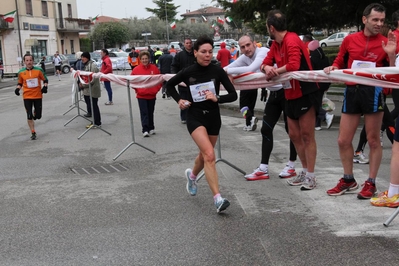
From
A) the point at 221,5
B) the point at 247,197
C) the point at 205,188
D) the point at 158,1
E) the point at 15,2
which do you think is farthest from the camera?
the point at 158,1

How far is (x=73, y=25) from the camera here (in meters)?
66.0

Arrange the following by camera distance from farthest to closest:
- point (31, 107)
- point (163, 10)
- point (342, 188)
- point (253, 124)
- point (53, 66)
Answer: point (163, 10) → point (53, 66) → point (31, 107) → point (253, 124) → point (342, 188)

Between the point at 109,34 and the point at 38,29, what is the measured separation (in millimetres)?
14970

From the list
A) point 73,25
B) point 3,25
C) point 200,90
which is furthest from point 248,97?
point 73,25

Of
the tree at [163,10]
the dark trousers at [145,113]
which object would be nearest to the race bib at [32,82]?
the dark trousers at [145,113]

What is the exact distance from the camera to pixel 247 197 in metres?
6.14

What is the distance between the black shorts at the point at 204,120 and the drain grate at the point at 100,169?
2522 mm

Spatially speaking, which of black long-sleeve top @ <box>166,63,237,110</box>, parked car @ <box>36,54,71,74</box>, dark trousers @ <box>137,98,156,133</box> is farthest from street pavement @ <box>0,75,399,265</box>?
parked car @ <box>36,54,71,74</box>

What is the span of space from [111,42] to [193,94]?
69.8 m

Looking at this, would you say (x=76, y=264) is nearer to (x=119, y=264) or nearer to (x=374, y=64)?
(x=119, y=264)

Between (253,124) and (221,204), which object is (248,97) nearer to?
(253,124)

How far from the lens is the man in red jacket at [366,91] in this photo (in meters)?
5.46

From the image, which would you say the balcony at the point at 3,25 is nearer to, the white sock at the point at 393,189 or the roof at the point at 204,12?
the white sock at the point at 393,189

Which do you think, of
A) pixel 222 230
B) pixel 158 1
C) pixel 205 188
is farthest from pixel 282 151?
pixel 158 1
